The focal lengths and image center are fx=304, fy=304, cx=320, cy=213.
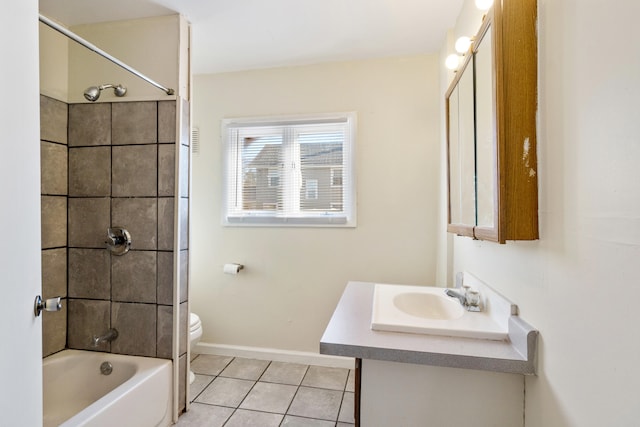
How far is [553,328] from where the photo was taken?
0.86 m

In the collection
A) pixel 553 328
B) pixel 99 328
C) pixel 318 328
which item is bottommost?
pixel 318 328

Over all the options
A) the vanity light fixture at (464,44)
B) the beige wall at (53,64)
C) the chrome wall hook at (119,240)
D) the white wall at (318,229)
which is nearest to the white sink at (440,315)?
the white wall at (318,229)

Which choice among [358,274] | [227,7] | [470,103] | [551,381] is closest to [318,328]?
[358,274]

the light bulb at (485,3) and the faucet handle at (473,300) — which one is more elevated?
the light bulb at (485,3)

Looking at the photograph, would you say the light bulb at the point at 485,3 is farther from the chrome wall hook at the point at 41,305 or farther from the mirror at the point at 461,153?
the chrome wall hook at the point at 41,305

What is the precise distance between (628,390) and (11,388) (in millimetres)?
1406

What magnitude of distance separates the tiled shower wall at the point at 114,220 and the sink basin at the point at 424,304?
1272 millimetres

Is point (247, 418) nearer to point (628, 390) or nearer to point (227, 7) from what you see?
point (628, 390)

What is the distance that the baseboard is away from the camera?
7.77 feet

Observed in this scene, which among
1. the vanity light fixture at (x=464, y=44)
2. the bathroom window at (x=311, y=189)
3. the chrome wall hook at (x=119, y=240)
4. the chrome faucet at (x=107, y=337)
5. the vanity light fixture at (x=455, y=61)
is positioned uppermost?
the vanity light fixture at (x=455, y=61)

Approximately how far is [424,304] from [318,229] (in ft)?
3.30

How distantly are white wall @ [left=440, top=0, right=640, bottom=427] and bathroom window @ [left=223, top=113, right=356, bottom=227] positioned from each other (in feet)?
4.86

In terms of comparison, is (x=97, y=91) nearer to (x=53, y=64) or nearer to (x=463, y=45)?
(x=53, y=64)

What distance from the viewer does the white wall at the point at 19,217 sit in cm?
75
